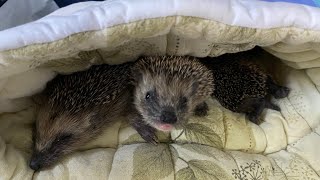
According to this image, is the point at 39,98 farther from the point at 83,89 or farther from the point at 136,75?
the point at 136,75

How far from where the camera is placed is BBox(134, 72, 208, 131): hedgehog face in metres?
1.67

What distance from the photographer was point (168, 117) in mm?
1643

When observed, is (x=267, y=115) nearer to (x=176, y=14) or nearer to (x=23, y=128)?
(x=176, y=14)

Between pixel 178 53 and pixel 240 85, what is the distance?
278 mm

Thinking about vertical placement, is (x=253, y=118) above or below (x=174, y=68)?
below

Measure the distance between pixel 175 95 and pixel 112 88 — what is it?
0.19 m

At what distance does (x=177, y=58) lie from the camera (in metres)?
1.66

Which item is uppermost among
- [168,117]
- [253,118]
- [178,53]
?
[178,53]

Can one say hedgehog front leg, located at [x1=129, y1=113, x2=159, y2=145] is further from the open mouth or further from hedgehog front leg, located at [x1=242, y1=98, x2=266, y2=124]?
hedgehog front leg, located at [x1=242, y1=98, x2=266, y2=124]

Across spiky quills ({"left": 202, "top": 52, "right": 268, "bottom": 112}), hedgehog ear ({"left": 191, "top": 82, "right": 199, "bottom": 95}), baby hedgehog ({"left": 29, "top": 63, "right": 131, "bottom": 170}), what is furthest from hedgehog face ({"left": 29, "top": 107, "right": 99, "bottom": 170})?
spiky quills ({"left": 202, "top": 52, "right": 268, "bottom": 112})

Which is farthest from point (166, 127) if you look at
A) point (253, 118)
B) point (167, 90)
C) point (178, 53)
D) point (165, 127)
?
point (253, 118)

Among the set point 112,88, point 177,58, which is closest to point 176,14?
point 177,58

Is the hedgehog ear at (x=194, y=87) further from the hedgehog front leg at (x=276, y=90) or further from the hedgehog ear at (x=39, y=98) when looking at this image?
the hedgehog ear at (x=39, y=98)

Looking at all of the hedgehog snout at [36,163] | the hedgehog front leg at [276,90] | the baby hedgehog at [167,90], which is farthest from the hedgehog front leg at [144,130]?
the hedgehog front leg at [276,90]
